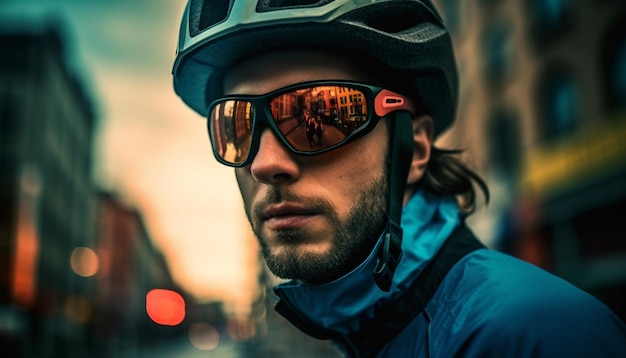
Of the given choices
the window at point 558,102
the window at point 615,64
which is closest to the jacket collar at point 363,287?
the window at point 615,64

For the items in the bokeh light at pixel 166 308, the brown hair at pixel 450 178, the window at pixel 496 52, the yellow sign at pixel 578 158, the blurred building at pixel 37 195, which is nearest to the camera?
the brown hair at pixel 450 178

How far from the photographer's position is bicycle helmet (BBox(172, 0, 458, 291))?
192 cm

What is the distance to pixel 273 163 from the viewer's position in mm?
1875

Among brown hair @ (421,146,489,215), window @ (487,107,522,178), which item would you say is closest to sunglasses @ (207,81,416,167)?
brown hair @ (421,146,489,215)

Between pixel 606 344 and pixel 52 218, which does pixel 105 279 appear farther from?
pixel 606 344

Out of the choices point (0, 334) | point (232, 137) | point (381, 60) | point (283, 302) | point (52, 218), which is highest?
point (381, 60)

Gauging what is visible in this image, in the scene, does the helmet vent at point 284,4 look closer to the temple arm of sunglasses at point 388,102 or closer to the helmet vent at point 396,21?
the helmet vent at point 396,21

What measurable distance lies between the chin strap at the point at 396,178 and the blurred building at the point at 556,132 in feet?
38.2

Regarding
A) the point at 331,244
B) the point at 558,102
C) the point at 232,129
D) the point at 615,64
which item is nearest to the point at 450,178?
the point at 331,244

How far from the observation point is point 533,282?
1.43 metres

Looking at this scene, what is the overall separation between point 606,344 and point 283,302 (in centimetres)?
115

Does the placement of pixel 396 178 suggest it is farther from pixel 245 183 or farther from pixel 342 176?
pixel 245 183

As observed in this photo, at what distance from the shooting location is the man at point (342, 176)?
182cm

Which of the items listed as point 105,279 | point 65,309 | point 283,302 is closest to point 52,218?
point 65,309
